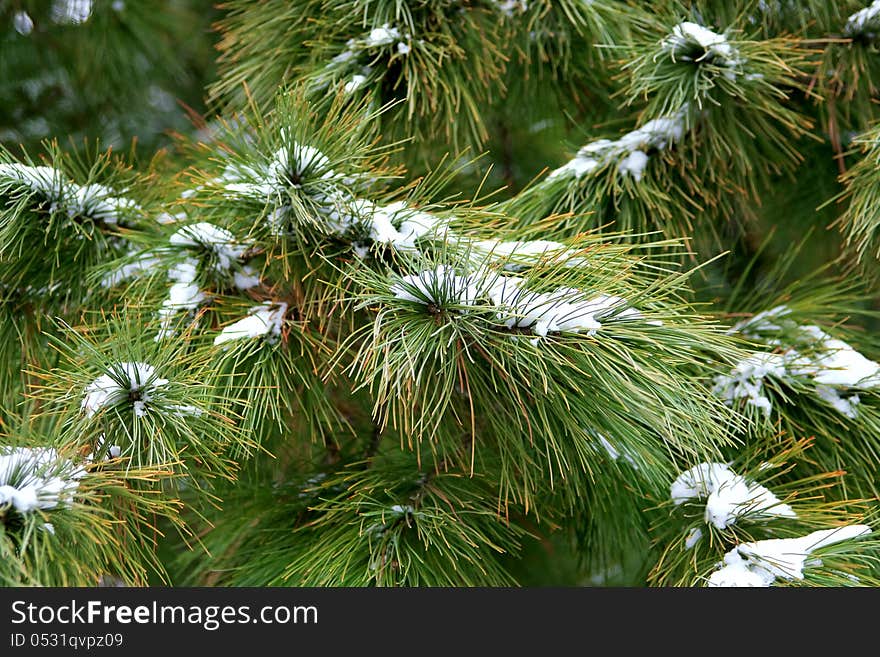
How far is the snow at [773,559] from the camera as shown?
551mm

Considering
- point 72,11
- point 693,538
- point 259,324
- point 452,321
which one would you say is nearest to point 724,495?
point 693,538

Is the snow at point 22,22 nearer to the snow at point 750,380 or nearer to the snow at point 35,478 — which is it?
the snow at point 35,478

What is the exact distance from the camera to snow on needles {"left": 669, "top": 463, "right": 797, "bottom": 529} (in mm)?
610

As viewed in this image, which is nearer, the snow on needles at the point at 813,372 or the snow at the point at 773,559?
the snow at the point at 773,559

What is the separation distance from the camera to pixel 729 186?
2.67 feet

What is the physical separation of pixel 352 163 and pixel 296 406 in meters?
0.22

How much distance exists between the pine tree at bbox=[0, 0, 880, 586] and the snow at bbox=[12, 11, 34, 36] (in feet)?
1.69

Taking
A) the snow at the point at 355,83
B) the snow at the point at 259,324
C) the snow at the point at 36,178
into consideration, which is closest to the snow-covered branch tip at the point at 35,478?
the snow at the point at 259,324

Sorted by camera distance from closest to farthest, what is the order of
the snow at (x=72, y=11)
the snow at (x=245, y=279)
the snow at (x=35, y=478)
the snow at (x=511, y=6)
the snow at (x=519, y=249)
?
1. the snow at (x=35, y=478)
2. the snow at (x=519, y=249)
3. the snow at (x=245, y=279)
4. the snow at (x=511, y=6)
5. the snow at (x=72, y=11)

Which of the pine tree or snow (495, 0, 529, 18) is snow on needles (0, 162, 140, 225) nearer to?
the pine tree

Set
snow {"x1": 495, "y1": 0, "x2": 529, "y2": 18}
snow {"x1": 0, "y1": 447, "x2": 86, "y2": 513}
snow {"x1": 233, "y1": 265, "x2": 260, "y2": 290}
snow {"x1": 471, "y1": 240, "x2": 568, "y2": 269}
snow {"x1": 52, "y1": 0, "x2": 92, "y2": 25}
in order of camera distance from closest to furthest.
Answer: snow {"x1": 0, "y1": 447, "x2": 86, "y2": 513}
snow {"x1": 471, "y1": 240, "x2": 568, "y2": 269}
snow {"x1": 233, "y1": 265, "x2": 260, "y2": 290}
snow {"x1": 495, "y1": 0, "x2": 529, "y2": 18}
snow {"x1": 52, "y1": 0, "x2": 92, "y2": 25}

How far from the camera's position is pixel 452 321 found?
53cm

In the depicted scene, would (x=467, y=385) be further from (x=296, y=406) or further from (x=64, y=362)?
(x=64, y=362)

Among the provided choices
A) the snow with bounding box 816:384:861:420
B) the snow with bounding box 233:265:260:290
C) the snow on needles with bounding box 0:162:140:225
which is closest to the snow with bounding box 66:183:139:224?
the snow on needles with bounding box 0:162:140:225
